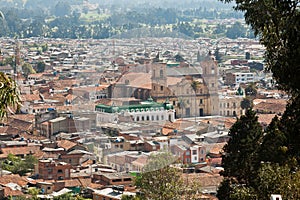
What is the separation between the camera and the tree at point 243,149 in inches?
332

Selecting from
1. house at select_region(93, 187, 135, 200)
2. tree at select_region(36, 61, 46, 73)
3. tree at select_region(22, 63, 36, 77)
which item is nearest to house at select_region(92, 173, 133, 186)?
house at select_region(93, 187, 135, 200)

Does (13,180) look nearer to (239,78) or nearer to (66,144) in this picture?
(66,144)

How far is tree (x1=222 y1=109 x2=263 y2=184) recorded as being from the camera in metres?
8.44

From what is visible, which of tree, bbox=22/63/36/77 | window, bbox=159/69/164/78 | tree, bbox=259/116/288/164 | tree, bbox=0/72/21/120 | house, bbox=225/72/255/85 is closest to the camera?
tree, bbox=0/72/21/120

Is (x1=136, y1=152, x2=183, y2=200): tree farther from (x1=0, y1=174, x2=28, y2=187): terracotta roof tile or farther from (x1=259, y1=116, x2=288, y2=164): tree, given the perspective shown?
(x1=0, y1=174, x2=28, y2=187): terracotta roof tile

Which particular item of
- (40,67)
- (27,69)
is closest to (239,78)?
(27,69)

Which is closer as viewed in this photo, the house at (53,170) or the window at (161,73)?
the window at (161,73)

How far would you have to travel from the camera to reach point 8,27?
222ft

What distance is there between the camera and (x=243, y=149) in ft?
29.0

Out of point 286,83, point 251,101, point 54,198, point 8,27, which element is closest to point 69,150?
point 54,198

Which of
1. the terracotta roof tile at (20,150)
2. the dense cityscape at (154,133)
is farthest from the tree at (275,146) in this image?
the terracotta roof tile at (20,150)

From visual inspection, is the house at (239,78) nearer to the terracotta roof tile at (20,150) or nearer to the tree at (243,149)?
the terracotta roof tile at (20,150)

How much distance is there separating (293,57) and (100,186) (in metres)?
9.70

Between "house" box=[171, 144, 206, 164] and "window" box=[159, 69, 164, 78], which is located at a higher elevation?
"window" box=[159, 69, 164, 78]
